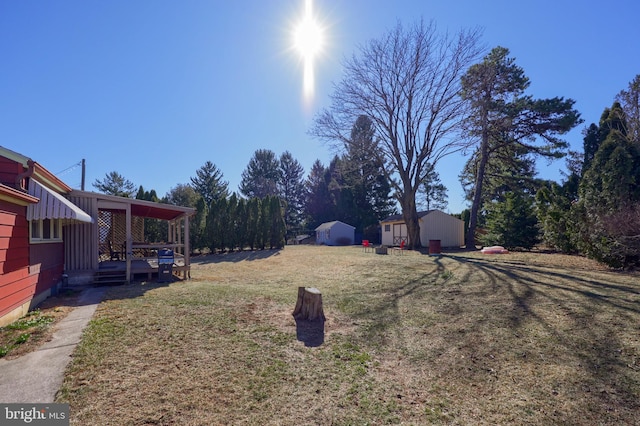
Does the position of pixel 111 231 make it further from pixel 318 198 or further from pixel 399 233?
pixel 318 198

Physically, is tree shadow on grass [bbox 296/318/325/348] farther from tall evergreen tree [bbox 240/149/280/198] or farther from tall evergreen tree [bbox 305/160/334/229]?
tall evergreen tree [bbox 240/149/280/198]

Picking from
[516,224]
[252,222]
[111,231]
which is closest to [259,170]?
[252,222]

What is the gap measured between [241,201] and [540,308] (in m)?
20.8

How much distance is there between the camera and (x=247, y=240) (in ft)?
78.9

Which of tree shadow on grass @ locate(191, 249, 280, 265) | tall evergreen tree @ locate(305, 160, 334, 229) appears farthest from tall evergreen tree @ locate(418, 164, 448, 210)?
tree shadow on grass @ locate(191, 249, 280, 265)

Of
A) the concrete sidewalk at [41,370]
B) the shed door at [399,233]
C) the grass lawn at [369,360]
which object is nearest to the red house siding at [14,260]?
the concrete sidewalk at [41,370]

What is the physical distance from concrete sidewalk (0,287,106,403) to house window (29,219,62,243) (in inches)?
110

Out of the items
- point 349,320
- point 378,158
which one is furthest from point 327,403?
point 378,158

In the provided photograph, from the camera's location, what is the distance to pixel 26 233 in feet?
20.2

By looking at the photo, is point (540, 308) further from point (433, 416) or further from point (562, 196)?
point (562, 196)

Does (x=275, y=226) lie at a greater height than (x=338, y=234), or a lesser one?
greater

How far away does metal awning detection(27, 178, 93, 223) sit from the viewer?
6.29m

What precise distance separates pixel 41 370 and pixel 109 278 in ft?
21.8

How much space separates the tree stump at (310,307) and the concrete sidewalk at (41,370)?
332 centimetres
